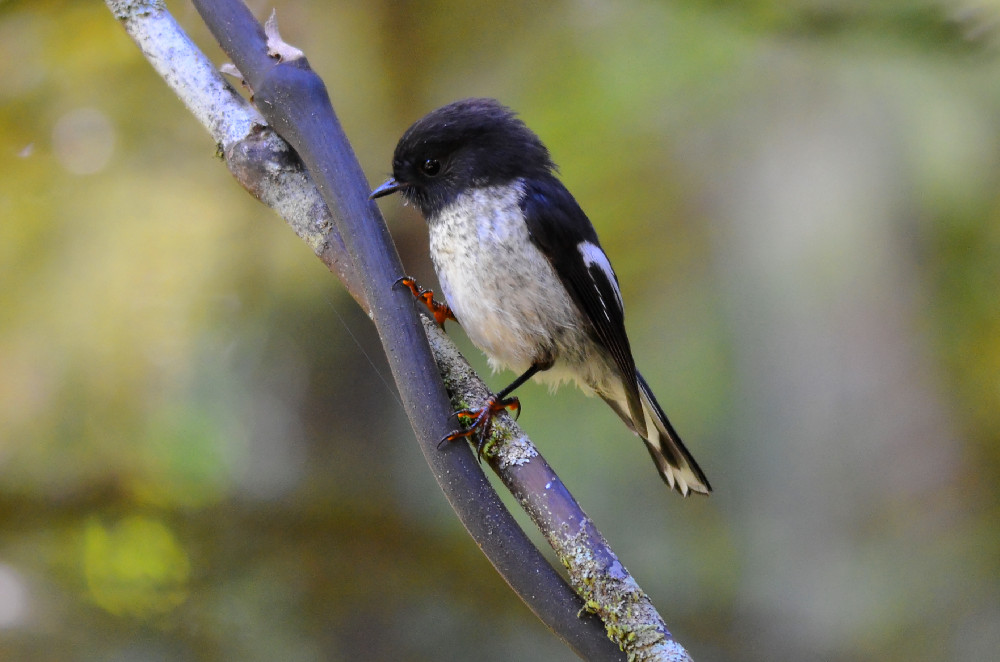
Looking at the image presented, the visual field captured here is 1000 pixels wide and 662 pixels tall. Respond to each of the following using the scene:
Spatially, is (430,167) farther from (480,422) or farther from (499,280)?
(480,422)

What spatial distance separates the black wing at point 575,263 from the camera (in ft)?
4.81

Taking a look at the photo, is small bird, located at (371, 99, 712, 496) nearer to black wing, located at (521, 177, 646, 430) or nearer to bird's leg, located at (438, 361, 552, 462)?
black wing, located at (521, 177, 646, 430)

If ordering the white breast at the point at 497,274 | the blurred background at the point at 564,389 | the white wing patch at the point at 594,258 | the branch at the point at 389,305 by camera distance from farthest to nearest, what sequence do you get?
1. the blurred background at the point at 564,389
2. the white wing patch at the point at 594,258
3. the white breast at the point at 497,274
4. the branch at the point at 389,305

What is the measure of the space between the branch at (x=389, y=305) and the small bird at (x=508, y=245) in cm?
23

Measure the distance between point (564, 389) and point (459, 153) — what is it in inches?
41.2

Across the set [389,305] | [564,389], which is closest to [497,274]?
[389,305]

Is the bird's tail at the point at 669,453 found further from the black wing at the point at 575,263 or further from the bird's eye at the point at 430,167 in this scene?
the bird's eye at the point at 430,167

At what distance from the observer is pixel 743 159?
2.35 metres

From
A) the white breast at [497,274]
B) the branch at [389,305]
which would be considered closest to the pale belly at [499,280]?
the white breast at [497,274]

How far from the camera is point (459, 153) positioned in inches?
59.1

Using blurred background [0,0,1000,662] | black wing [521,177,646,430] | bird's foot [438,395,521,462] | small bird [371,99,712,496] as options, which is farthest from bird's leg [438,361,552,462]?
blurred background [0,0,1000,662]

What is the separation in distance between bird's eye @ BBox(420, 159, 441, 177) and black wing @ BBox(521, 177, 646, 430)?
6.8 inches

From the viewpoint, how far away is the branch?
39.6 inches

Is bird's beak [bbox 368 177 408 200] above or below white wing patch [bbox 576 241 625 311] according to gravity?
above
